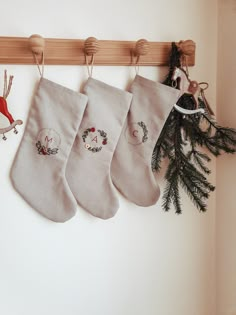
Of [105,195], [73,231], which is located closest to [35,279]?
[73,231]

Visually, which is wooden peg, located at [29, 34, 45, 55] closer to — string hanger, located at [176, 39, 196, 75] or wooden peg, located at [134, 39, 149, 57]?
wooden peg, located at [134, 39, 149, 57]

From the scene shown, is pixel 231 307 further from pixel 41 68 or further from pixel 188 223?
pixel 41 68

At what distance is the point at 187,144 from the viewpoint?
3.55 feet

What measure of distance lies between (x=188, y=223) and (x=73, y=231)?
39cm

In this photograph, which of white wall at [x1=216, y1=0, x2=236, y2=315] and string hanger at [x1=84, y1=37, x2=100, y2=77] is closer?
string hanger at [x1=84, y1=37, x2=100, y2=77]

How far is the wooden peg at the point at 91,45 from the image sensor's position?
36.8 inches

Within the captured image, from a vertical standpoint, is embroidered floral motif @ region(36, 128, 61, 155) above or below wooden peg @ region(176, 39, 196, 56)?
below

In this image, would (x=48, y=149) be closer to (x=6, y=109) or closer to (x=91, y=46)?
(x=6, y=109)

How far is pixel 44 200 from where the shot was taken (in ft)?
3.17

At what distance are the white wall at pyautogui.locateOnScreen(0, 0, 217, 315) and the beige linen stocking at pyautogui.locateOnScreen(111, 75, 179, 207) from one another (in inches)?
2.5

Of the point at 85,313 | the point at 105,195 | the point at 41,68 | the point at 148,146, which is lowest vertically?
the point at 85,313

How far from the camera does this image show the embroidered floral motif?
953 mm

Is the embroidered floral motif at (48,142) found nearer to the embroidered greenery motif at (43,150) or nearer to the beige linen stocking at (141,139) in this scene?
the embroidered greenery motif at (43,150)

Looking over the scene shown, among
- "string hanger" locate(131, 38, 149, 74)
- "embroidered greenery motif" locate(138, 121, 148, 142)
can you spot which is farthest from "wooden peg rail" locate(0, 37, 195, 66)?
"embroidered greenery motif" locate(138, 121, 148, 142)
